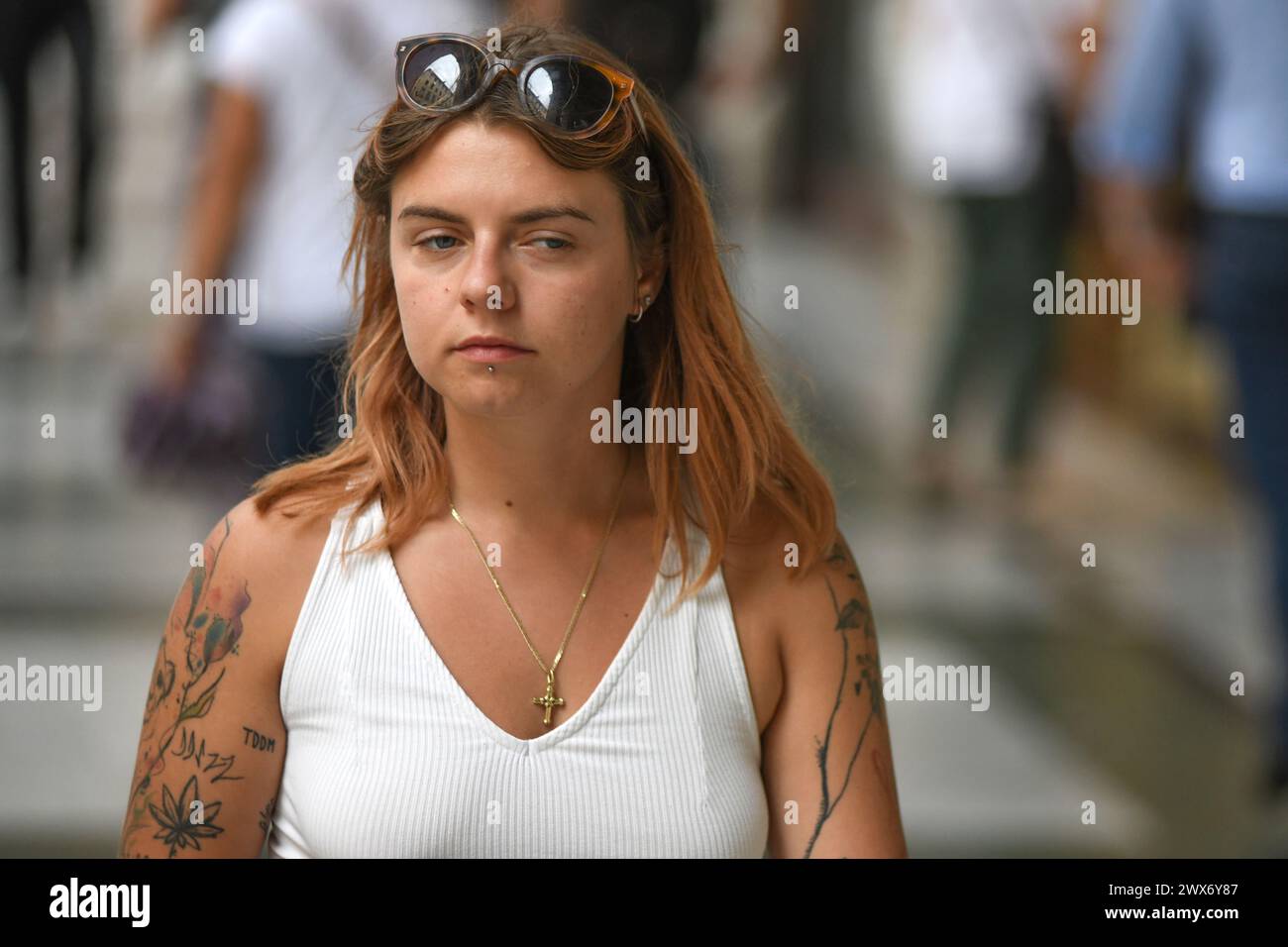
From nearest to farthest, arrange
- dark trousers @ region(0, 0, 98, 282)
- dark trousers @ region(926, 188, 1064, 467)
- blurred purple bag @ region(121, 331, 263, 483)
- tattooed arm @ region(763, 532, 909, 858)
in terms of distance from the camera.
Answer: tattooed arm @ region(763, 532, 909, 858), blurred purple bag @ region(121, 331, 263, 483), dark trousers @ region(0, 0, 98, 282), dark trousers @ region(926, 188, 1064, 467)

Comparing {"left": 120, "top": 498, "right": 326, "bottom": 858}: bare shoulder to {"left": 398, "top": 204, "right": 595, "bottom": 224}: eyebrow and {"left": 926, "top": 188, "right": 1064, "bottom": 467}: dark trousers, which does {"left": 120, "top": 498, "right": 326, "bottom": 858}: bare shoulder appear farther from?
{"left": 926, "top": 188, "right": 1064, "bottom": 467}: dark trousers

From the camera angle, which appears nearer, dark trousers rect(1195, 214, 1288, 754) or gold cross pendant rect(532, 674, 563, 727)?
gold cross pendant rect(532, 674, 563, 727)

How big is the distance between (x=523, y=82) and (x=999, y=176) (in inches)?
185

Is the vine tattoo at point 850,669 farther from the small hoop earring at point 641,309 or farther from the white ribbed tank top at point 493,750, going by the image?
the small hoop earring at point 641,309

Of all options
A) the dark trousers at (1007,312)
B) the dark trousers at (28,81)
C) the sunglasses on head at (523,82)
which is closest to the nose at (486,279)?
the sunglasses on head at (523,82)

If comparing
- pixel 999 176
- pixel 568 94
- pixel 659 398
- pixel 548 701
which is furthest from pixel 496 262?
pixel 999 176

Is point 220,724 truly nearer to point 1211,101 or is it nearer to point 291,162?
point 291,162

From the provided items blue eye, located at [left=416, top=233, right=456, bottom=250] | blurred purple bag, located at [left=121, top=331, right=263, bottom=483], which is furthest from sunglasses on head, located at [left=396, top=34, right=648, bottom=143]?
blurred purple bag, located at [left=121, top=331, right=263, bottom=483]

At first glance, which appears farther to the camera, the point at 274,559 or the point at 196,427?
the point at 196,427

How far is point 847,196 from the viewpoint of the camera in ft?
41.5

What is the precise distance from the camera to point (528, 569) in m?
1.88

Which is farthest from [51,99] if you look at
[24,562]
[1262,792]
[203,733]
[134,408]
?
[203,733]

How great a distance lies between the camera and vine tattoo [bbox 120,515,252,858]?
1.80 meters

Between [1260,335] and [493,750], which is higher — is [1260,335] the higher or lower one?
the higher one
